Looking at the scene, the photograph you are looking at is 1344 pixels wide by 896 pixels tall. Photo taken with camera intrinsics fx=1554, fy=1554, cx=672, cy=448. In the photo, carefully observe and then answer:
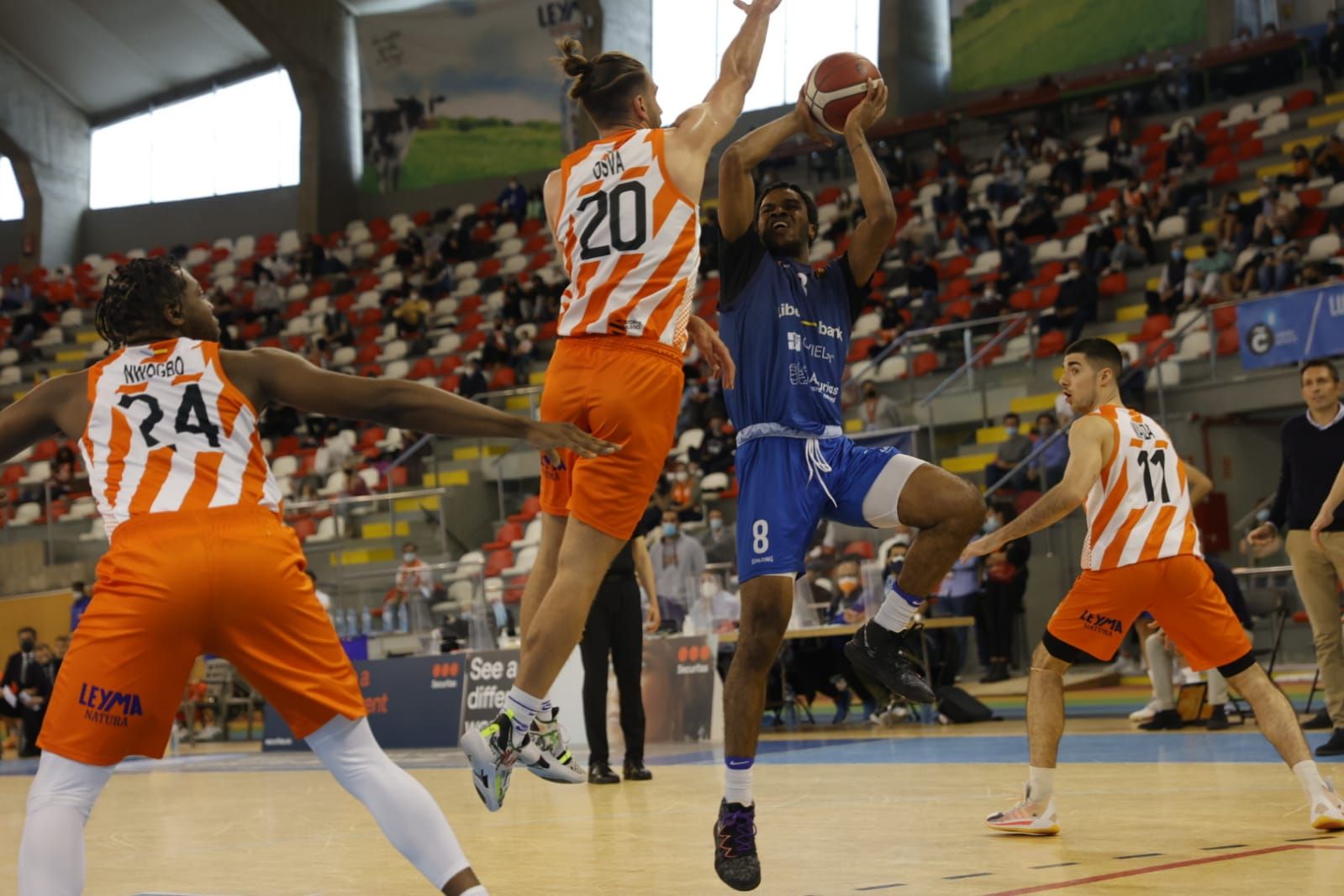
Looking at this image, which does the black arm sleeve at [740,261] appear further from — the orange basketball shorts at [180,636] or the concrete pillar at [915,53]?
the concrete pillar at [915,53]

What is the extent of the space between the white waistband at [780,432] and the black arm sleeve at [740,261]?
46cm

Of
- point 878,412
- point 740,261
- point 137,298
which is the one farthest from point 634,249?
point 878,412

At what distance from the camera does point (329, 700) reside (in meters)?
3.77

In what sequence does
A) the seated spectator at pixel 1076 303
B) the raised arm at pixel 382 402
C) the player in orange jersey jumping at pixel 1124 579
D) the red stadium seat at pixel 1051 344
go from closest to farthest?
the raised arm at pixel 382 402 < the player in orange jersey jumping at pixel 1124 579 < the red stadium seat at pixel 1051 344 < the seated spectator at pixel 1076 303

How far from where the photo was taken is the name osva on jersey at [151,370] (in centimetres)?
391

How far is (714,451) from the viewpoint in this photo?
19797 mm

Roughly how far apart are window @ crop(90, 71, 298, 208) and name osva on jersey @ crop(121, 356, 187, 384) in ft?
106

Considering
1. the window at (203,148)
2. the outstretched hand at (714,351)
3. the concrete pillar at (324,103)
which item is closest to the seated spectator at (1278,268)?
the outstretched hand at (714,351)

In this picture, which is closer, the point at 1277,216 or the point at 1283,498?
the point at 1283,498

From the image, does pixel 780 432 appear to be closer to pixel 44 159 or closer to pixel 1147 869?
pixel 1147 869

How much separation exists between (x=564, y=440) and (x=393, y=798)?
97cm

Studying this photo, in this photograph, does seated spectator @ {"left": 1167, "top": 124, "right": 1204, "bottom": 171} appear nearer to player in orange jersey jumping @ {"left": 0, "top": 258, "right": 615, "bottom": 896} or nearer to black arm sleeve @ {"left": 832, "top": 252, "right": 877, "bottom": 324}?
black arm sleeve @ {"left": 832, "top": 252, "right": 877, "bottom": 324}

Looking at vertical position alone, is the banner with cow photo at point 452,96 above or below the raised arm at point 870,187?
above

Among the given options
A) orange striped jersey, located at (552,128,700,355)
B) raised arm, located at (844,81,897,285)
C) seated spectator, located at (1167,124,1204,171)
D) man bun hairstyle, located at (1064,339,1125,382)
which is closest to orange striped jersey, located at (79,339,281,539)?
orange striped jersey, located at (552,128,700,355)
